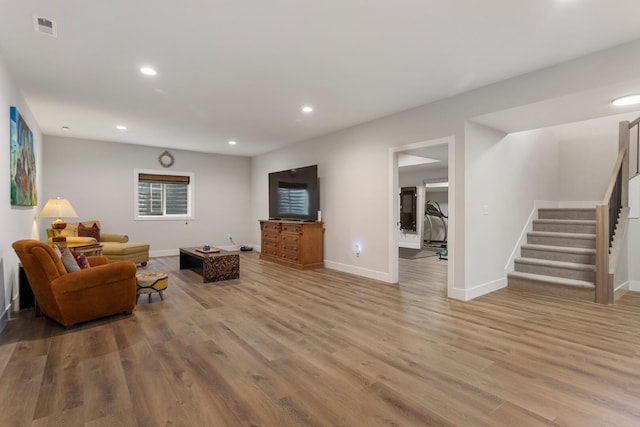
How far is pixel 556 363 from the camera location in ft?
7.45

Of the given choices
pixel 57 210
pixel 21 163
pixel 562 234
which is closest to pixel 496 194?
pixel 562 234

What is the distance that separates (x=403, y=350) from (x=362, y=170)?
3262 mm

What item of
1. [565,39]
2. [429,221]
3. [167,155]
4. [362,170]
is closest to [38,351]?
[362,170]

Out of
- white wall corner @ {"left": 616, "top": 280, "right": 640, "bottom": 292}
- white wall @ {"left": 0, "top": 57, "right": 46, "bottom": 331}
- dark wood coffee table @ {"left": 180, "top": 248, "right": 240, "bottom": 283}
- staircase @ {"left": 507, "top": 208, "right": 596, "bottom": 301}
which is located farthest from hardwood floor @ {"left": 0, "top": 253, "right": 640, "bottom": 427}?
dark wood coffee table @ {"left": 180, "top": 248, "right": 240, "bottom": 283}

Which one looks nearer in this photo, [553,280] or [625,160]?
[553,280]

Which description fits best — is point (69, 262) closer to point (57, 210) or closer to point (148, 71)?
point (57, 210)

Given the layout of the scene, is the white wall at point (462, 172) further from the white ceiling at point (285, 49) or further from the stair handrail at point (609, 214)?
the stair handrail at point (609, 214)

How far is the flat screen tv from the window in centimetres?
227

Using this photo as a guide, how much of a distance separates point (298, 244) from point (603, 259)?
168 inches

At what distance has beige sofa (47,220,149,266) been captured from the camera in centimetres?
521

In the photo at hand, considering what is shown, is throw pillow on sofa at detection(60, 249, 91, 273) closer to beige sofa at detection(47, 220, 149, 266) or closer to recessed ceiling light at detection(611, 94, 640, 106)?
beige sofa at detection(47, 220, 149, 266)

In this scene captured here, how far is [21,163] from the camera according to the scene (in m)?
3.66

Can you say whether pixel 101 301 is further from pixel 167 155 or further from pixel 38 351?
pixel 167 155

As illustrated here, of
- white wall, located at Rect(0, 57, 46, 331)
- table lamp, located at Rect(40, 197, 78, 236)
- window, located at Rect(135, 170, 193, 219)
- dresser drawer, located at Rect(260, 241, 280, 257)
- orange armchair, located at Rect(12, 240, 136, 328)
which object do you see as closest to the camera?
orange armchair, located at Rect(12, 240, 136, 328)
